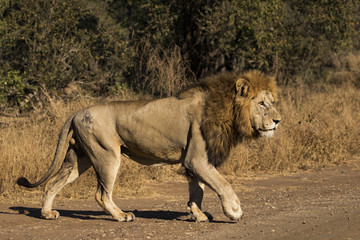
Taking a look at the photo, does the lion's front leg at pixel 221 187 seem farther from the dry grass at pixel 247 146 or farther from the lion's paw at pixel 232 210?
the dry grass at pixel 247 146

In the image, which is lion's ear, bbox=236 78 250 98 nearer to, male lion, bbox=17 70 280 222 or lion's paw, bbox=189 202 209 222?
male lion, bbox=17 70 280 222

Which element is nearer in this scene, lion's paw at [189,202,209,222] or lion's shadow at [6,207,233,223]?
lion's paw at [189,202,209,222]

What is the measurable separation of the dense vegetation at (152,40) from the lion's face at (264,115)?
15.1ft

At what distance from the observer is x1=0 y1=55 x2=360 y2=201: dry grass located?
7.75 meters


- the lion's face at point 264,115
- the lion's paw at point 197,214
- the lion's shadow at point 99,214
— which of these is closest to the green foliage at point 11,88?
the lion's shadow at point 99,214

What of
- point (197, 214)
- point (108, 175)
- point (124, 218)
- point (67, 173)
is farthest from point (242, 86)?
point (67, 173)

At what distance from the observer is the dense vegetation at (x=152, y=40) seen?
458 inches

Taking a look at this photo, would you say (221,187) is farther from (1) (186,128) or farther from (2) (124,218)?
(2) (124,218)

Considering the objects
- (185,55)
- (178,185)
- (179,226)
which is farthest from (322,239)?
(185,55)

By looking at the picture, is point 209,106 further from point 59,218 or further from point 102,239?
point 59,218

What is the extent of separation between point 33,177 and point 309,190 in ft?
12.5

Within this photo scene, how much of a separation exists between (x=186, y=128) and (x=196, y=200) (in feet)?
2.49

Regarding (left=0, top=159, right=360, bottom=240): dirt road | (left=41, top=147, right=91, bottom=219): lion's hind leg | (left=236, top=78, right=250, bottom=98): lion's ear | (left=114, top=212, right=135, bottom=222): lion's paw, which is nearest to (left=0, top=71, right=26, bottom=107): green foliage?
(left=0, top=159, right=360, bottom=240): dirt road

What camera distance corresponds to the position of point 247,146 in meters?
9.61
